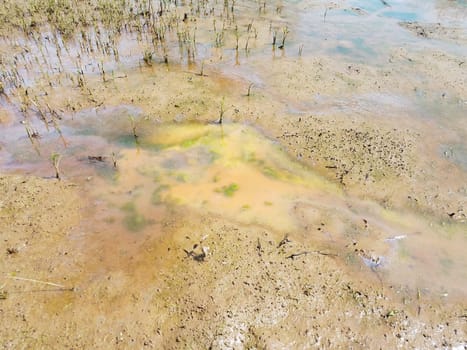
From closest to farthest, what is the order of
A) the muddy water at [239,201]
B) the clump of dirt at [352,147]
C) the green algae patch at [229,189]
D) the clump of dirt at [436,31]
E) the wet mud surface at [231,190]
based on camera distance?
the wet mud surface at [231,190] < the muddy water at [239,201] < the green algae patch at [229,189] < the clump of dirt at [352,147] < the clump of dirt at [436,31]

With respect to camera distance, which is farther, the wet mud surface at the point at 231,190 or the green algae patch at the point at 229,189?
the green algae patch at the point at 229,189

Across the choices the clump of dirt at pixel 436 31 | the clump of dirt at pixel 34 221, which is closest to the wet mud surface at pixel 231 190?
the clump of dirt at pixel 34 221

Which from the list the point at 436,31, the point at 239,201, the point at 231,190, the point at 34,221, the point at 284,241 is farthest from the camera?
the point at 436,31

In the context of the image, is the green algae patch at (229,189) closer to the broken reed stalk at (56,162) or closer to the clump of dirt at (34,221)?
the clump of dirt at (34,221)

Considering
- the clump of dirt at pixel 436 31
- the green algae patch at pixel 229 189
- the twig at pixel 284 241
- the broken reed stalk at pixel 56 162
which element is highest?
the clump of dirt at pixel 436 31

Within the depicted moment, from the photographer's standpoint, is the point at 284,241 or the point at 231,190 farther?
the point at 231,190

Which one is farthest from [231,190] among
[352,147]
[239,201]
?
[352,147]

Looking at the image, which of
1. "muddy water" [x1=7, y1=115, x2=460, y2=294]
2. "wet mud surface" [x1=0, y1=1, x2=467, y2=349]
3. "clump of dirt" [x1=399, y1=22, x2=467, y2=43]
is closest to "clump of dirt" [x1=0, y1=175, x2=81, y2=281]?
"wet mud surface" [x1=0, y1=1, x2=467, y2=349]

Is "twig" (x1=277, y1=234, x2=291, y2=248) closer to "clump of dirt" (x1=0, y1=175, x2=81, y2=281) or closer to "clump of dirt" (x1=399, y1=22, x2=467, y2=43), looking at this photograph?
"clump of dirt" (x1=0, y1=175, x2=81, y2=281)

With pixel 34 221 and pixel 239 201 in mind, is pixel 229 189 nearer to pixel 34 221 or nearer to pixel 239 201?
pixel 239 201
